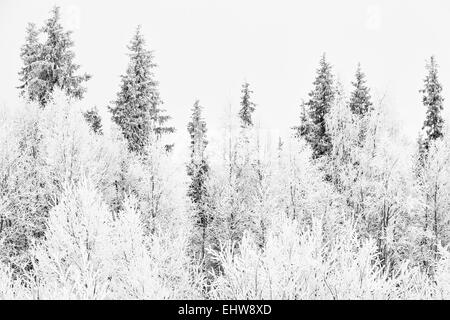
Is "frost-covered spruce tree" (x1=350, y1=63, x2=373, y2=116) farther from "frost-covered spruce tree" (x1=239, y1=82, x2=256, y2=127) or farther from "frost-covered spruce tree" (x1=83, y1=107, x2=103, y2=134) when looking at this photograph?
"frost-covered spruce tree" (x1=83, y1=107, x2=103, y2=134)

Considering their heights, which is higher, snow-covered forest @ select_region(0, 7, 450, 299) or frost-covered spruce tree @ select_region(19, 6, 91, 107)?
frost-covered spruce tree @ select_region(19, 6, 91, 107)

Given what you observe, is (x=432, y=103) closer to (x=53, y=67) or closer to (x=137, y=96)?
(x=137, y=96)

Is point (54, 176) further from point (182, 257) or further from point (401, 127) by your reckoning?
point (401, 127)

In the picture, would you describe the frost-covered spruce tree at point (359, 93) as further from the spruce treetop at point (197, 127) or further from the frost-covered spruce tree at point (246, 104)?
the spruce treetop at point (197, 127)

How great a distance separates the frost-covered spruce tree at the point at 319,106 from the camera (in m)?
33.4

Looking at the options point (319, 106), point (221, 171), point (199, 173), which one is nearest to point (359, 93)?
point (319, 106)

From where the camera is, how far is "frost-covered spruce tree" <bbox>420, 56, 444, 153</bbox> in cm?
3145

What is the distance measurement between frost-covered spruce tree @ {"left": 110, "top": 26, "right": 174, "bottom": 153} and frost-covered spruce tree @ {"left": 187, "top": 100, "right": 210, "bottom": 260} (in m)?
5.50

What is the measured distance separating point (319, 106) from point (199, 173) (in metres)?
12.5

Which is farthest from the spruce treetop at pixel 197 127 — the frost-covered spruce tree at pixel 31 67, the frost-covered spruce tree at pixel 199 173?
the frost-covered spruce tree at pixel 31 67

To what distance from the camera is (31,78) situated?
30.5 meters

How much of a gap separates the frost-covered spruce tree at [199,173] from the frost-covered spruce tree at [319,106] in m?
9.34

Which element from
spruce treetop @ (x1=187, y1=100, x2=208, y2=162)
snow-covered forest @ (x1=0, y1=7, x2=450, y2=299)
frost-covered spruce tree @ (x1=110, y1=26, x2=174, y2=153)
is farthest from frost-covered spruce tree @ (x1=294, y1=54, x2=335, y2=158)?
frost-covered spruce tree @ (x1=110, y1=26, x2=174, y2=153)

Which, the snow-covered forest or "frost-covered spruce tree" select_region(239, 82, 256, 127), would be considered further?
"frost-covered spruce tree" select_region(239, 82, 256, 127)
